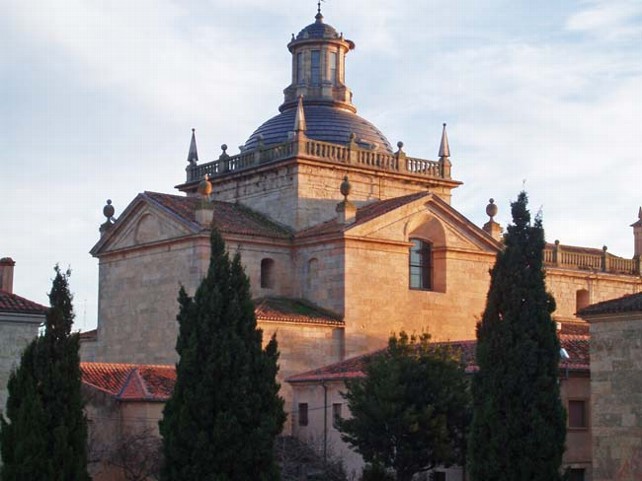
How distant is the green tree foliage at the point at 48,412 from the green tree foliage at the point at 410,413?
8.17m

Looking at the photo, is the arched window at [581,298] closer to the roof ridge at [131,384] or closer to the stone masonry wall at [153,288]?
the stone masonry wall at [153,288]

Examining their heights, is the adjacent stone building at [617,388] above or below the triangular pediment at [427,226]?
below

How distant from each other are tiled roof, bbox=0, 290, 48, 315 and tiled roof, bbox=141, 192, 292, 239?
10.4m

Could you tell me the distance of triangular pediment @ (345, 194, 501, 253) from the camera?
147 ft

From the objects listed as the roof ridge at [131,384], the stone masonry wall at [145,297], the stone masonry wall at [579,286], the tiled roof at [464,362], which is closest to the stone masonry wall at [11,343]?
the roof ridge at [131,384]

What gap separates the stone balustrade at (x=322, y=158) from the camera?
47000mm

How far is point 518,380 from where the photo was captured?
96.7 feet

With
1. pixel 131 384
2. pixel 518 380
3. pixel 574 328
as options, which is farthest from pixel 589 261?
pixel 518 380

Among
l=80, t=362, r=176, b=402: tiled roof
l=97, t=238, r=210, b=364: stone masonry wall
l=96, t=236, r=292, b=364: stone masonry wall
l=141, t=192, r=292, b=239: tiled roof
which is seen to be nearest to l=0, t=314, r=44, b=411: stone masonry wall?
l=80, t=362, r=176, b=402: tiled roof

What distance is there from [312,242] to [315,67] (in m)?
8.92

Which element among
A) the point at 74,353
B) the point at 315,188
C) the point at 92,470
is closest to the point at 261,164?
the point at 315,188

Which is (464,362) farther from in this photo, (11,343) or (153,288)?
(153,288)

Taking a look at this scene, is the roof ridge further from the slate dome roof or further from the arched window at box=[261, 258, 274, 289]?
the slate dome roof

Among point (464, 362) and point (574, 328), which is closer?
point (464, 362)
